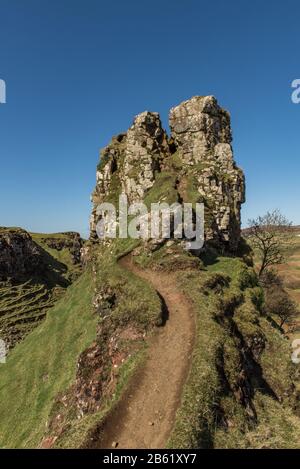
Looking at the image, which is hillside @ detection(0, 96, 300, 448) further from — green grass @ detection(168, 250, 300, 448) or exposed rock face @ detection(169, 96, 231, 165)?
exposed rock face @ detection(169, 96, 231, 165)

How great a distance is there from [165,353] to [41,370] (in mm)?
25413

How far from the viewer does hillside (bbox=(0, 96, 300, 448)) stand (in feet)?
72.7

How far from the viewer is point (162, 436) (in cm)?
2045

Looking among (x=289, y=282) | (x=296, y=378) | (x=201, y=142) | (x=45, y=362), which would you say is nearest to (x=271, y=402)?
(x=296, y=378)

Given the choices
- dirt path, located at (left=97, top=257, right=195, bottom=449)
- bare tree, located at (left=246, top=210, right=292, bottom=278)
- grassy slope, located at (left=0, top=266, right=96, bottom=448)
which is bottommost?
grassy slope, located at (left=0, top=266, right=96, bottom=448)

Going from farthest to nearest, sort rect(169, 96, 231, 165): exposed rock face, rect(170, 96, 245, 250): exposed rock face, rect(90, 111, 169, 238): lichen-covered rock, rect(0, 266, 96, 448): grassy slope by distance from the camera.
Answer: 1. rect(169, 96, 231, 165): exposed rock face
2. rect(90, 111, 169, 238): lichen-covered rock
3. rect(170, 96, 245, 250): exposed rock face
4. rect(0, 266, 96, 448): grassy slope

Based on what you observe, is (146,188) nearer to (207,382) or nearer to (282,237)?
(282,237)

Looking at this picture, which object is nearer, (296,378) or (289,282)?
(296,378)

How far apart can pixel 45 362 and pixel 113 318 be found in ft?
61.2

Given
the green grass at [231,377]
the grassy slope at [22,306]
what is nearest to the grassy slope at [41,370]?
the green grass at [231,377]

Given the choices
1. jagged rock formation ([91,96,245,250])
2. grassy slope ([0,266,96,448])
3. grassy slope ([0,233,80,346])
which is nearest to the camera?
Answer: grassy slope ([0,266,96,448])

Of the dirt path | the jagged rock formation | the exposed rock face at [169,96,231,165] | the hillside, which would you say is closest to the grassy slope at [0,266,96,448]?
the hillside

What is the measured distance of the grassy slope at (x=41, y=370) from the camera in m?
36.6

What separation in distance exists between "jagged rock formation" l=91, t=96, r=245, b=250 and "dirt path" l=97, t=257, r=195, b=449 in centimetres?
3053
